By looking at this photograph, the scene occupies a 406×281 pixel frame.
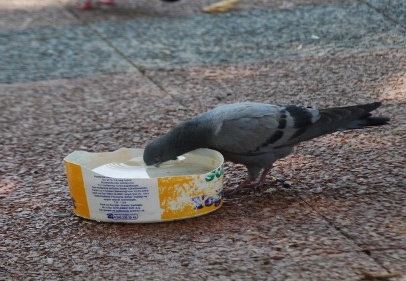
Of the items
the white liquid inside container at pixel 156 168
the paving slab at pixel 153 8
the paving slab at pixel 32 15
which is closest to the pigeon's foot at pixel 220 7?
the paving slab at pixel 153 8

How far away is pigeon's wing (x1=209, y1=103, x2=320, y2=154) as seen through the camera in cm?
423

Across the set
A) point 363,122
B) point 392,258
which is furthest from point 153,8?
point 392,258

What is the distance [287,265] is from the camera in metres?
Result: 3.68

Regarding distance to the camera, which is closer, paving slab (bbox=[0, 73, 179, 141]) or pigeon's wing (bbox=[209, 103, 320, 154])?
pigeon's wing (bbox=[209, 103, 320, 154])

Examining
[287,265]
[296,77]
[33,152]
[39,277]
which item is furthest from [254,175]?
[296,77]

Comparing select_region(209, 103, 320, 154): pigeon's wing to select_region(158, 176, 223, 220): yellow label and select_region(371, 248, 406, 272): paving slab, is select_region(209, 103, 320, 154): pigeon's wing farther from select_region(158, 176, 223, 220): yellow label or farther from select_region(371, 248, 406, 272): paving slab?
select_region(371, 248, 406, 272): paving slab

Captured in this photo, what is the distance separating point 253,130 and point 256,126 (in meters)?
0.02

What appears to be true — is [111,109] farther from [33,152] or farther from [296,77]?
[296,77]

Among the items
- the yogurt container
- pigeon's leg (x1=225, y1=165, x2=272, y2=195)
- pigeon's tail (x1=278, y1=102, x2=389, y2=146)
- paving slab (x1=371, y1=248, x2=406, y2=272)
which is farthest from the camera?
pigeon's leg (x1=225, y1=165, x2=272, y2=195)

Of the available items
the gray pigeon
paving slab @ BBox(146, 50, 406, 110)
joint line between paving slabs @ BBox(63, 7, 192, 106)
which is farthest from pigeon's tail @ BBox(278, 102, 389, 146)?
joint line between paving slabs @ BBox(63, 7, 192, 106)

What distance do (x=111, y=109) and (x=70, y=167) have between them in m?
1.99

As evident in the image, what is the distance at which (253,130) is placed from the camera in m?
4.27

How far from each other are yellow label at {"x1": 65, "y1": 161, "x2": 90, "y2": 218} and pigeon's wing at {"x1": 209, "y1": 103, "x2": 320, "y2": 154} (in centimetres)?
66

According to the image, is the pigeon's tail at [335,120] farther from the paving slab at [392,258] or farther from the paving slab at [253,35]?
the paving slab at [253,35]
